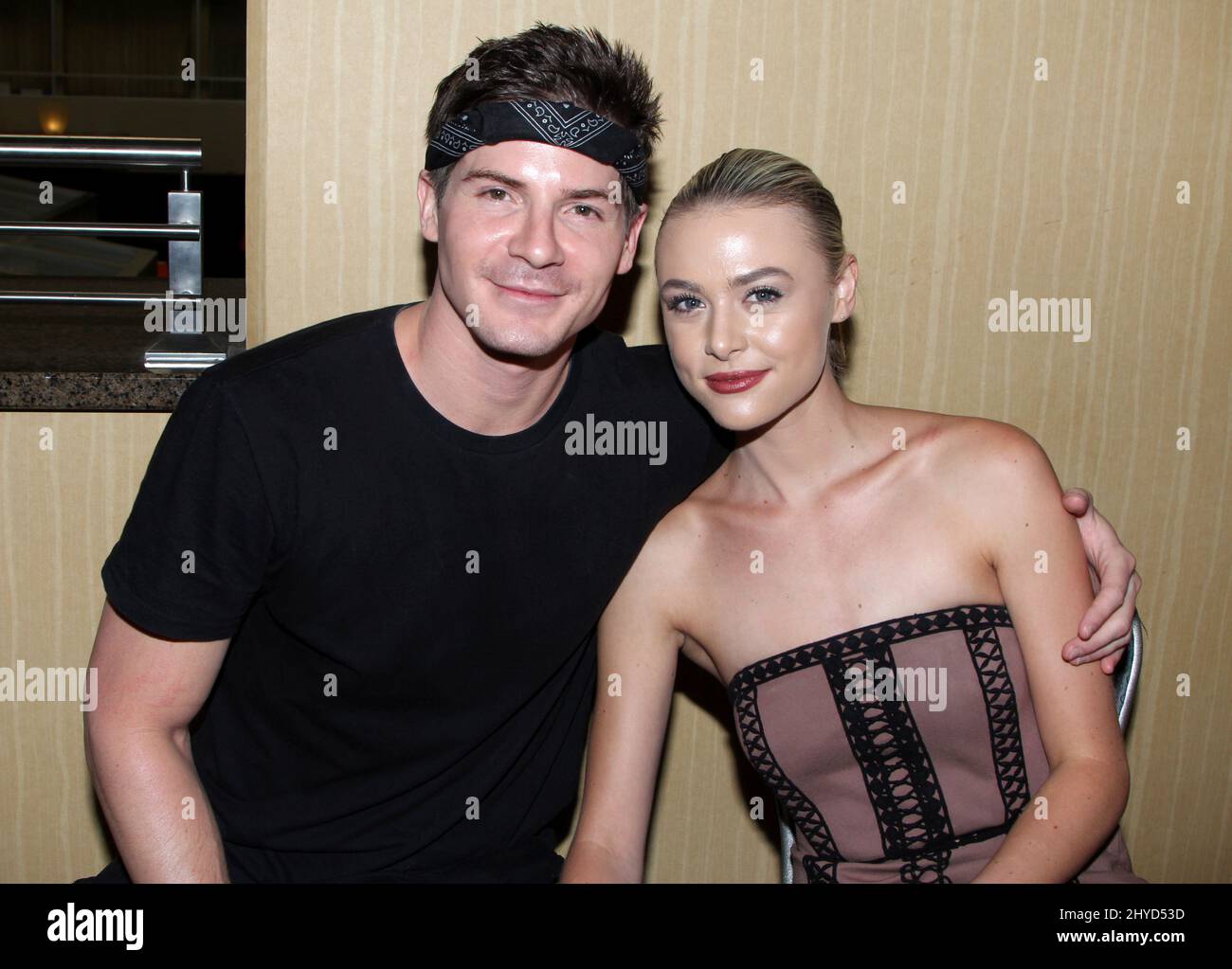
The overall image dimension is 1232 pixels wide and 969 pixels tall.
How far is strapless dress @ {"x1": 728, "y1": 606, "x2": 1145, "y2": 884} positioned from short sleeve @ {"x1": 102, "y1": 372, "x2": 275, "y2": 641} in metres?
0.78

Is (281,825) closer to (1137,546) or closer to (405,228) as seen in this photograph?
(405,228)

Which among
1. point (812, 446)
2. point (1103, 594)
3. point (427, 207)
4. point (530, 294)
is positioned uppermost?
point (427, 207)

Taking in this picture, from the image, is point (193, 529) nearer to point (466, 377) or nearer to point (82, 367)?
point (466, 377)

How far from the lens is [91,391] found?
190 centimetres

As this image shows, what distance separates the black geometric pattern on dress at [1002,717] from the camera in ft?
5.19

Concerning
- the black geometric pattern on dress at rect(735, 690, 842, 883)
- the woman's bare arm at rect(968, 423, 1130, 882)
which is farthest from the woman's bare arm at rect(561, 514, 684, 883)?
the woman's bare arm at rect(968, 423, 1130, 882)

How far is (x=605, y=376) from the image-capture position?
5.79 ft

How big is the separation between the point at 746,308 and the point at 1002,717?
2.17 feet

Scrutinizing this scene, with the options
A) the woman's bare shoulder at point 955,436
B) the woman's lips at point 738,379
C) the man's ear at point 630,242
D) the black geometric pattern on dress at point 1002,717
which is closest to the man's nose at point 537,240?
the man's ear at point 630,242

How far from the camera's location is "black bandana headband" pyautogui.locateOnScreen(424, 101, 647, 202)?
5.03 ft

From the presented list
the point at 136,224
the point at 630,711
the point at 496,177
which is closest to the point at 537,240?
the point at 496,177

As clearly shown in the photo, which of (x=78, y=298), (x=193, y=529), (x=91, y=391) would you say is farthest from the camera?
(x=78, y=298)
